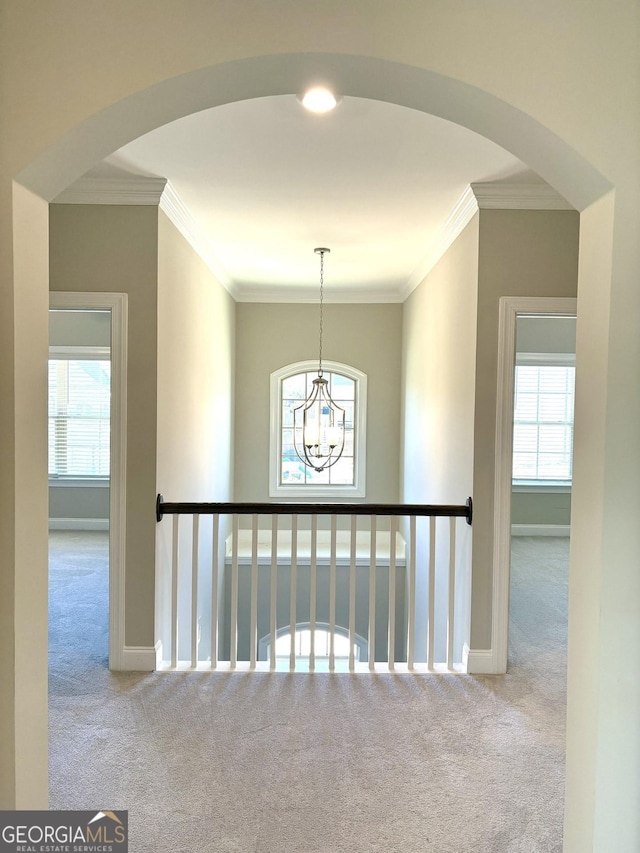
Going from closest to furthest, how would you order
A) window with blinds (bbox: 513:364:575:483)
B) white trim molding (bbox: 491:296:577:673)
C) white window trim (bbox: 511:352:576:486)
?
white trim molding (bbox: 491:296:577:673) → white window trim (bbox: 511:352:576:486) → window with blinds (bbox: 513:364:575:483)

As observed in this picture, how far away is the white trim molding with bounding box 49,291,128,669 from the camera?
3.04 m

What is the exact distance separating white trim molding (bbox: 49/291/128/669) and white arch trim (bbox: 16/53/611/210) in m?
1.64

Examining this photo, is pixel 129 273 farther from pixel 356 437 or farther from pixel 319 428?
pixel 356 437

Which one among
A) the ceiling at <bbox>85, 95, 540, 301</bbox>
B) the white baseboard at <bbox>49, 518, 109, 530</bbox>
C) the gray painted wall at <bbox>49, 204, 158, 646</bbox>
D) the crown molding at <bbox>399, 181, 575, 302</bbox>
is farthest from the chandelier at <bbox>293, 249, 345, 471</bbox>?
the white baseboard at <bbox>49, 518, 109, 530</bbox>

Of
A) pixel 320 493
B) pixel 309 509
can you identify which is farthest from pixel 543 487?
pixel 309 509

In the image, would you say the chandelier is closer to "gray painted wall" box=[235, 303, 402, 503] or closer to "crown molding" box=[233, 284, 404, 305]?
"crown molding" box=[233, 284, 404, 305]

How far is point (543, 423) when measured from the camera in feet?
24.4

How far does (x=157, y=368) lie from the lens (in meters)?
3.09

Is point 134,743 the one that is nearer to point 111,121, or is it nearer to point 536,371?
point 111,121

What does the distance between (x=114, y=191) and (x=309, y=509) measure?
2.02m

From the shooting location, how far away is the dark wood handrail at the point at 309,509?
3.07m

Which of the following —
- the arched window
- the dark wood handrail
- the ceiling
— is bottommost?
the arched window

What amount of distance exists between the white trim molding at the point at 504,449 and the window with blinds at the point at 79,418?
554cm

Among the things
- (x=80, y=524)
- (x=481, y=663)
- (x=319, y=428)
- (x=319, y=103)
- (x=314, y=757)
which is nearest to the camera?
(x=319, y=103)
